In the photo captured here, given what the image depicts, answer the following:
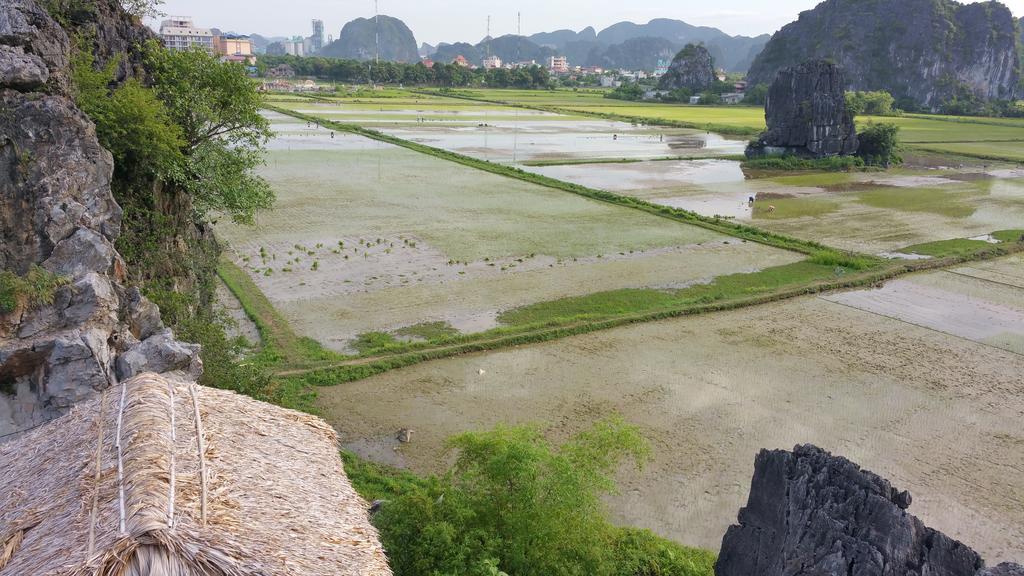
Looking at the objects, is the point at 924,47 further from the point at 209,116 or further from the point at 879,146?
the point at 209,116

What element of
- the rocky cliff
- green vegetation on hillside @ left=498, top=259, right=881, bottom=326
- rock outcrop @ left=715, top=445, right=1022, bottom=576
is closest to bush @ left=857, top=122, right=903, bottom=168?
green vegetation on hillside @ left=498, top=259, right=881, bottom=326

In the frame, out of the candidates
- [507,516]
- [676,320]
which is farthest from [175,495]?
[676,320]

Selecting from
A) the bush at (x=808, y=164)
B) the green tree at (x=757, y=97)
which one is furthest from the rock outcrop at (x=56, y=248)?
the green tree at (x=757, y=97)

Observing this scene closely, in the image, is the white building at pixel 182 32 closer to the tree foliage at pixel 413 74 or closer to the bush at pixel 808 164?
the tree foliage at pixel 413 74

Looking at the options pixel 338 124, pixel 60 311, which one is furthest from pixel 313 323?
pixel 338 124

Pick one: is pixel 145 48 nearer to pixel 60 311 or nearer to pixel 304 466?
pixel 60 311

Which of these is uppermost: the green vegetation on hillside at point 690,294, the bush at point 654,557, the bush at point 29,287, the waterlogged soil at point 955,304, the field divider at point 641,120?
the field divider at point 641,120
